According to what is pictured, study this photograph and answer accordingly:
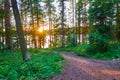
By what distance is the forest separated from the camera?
1013cm

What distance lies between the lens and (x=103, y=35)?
19.5 meters

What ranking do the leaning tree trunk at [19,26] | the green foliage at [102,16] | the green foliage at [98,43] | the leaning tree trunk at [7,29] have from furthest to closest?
the green foliage at [102,16], the green foliage at [98,43], the leaning tree trunk at [7,29], the leaning tree trunk at [19,26]

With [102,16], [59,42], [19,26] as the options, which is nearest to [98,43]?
[102,16]

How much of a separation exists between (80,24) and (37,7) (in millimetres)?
9806

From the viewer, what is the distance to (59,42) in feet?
142

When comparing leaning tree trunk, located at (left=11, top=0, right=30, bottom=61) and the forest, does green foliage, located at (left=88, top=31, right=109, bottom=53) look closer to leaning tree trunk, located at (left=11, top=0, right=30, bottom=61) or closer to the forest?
the forest

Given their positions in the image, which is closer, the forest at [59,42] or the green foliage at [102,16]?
the forest at [59,42]

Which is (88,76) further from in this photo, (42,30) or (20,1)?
(42,30)

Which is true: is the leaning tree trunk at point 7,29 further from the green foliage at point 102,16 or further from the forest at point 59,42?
the green foliage at point 102,16

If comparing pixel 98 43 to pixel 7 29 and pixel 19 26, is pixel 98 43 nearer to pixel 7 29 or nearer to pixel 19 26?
pixel 7 29

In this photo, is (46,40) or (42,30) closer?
(42,30)

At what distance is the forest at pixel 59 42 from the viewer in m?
10.1

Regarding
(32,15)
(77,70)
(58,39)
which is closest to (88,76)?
(77,70)

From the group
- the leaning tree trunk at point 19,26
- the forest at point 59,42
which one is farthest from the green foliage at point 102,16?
the leaning tree trunk at point 19,26
